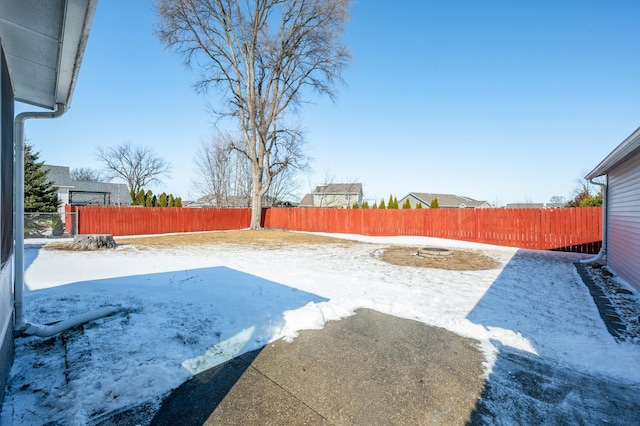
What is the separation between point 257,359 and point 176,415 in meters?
0.85

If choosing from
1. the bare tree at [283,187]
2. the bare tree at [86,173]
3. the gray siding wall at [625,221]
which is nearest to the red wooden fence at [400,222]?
the gray siding wall at [625,221]

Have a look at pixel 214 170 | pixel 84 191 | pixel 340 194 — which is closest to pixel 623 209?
pixel 214 170

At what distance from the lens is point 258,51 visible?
60.9ft

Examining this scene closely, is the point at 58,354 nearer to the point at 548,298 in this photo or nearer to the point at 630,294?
the point at 548,298

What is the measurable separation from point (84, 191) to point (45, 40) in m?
34.7

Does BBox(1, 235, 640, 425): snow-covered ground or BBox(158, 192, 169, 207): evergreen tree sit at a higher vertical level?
BBox(158, 192, 169, 207): evergreen tree

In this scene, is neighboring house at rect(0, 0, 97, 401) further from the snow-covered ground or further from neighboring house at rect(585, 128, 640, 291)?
neighboring house at rect(585, 128, 640, 291)

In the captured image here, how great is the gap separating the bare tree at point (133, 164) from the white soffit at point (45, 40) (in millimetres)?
40232

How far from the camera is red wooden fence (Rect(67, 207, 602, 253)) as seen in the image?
10.3 meters

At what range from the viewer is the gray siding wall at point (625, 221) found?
528 centimetres

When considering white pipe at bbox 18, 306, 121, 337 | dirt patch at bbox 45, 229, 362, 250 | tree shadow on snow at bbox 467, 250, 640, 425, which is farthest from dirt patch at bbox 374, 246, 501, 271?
white pipe at bbox 18, 306, 121, 337

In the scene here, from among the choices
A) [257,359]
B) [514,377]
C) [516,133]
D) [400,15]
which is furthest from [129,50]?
[516,133]

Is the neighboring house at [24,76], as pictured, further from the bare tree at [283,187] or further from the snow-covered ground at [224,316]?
the bare tree at [283,187]

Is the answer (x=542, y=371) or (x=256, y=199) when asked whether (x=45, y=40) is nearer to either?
(x=542, y=371)
